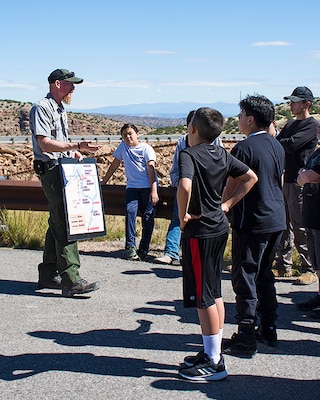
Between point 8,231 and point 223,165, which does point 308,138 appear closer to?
point 223,165

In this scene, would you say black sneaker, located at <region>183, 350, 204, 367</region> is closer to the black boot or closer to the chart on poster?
the black boot

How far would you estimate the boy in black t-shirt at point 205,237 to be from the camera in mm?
5066

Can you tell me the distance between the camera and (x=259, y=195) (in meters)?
5.64

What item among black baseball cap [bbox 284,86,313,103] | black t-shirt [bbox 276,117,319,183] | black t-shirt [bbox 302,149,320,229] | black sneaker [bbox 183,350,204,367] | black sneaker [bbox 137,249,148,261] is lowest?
black sneaker [bbox 183,350,204,367]

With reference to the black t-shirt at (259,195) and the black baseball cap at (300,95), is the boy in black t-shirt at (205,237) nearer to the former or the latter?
the black t-shirt at (259,195)

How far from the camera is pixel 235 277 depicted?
564 cm

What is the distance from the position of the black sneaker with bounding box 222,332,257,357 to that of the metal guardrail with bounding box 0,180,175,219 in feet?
13.3

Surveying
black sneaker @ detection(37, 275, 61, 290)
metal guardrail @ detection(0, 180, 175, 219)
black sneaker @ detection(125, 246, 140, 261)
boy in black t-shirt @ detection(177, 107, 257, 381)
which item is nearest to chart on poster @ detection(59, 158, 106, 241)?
black sneaker @ detection(37, 275, 61, 290)

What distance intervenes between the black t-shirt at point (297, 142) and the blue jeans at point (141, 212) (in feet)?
6.46

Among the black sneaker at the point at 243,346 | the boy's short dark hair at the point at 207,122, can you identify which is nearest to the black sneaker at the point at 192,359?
the black sneaker at the point at 243,346

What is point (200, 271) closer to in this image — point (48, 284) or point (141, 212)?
point (48, 284)

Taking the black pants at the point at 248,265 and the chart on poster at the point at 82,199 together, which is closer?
the black pants at the point at 248,265

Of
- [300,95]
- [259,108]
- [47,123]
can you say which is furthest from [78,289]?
[300,95]

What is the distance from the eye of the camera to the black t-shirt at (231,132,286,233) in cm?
562
